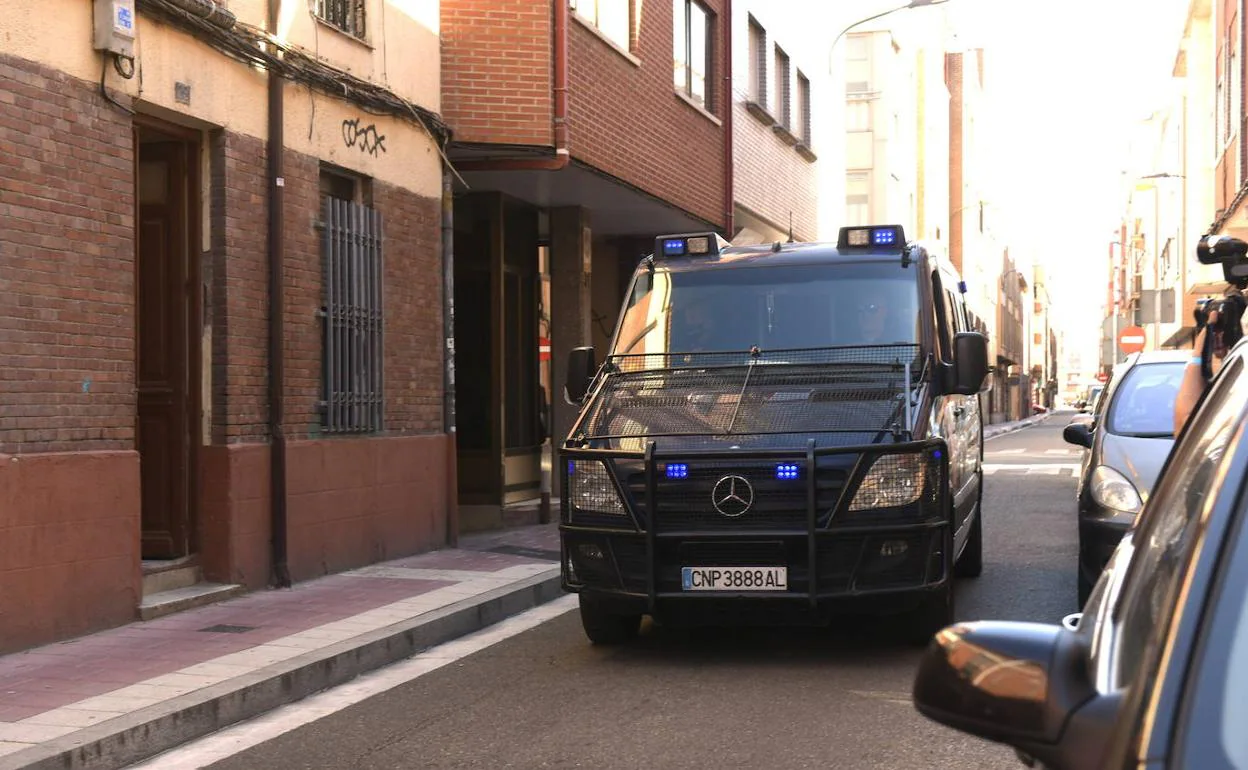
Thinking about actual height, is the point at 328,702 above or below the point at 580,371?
below

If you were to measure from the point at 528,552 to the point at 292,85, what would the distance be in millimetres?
4475

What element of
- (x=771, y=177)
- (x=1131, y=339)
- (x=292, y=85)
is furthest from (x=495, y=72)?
(x=1131, y=339)

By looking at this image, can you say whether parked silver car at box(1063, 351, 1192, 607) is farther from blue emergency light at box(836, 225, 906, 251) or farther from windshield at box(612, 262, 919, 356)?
blue emergency light at box(836, 225, 906, 251)

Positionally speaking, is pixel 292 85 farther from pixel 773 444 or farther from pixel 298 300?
pixel 773 444

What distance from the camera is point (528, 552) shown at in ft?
42.5

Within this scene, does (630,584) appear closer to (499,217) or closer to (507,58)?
(507,58)

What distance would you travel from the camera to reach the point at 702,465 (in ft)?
24.6

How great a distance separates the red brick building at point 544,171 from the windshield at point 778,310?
4816 mm

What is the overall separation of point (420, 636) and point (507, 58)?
6723 millimetres

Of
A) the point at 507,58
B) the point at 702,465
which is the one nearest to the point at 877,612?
the point at 702,465

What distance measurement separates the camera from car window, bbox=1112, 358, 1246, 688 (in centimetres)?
166

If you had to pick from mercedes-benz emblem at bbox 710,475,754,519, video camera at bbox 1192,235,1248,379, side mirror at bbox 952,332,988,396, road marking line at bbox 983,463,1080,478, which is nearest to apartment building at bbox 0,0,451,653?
mercedes-benz emblem at bbox 710,475,754,519

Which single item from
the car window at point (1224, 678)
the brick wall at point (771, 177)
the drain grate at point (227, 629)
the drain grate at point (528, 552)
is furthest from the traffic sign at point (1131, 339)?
the car window at point (1224, 678)

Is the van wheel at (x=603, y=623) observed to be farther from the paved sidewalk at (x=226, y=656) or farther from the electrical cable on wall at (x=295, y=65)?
the electrical cable on wall at (x=295, y=65)
